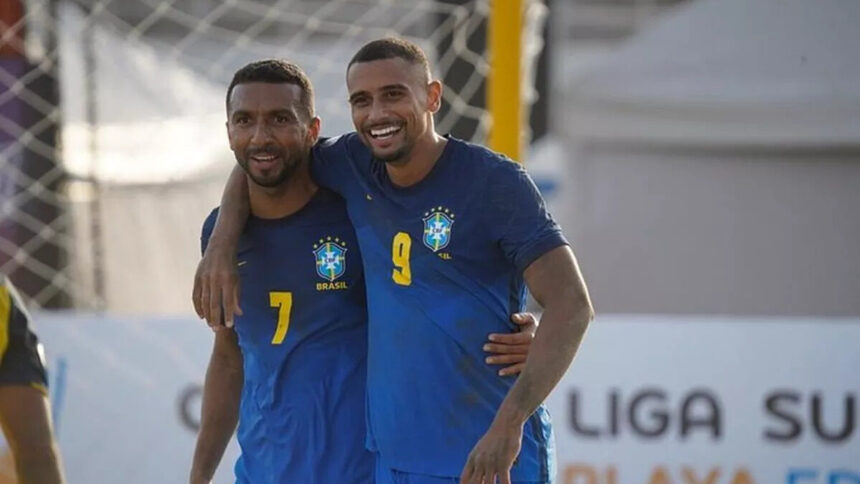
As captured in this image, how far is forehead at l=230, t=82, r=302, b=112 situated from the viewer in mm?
3330

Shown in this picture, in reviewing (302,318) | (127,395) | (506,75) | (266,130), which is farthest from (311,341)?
(127,395)

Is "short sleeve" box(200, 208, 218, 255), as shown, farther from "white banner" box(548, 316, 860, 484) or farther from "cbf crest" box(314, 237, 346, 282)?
"white banner" box(548, 316, 860, 484)

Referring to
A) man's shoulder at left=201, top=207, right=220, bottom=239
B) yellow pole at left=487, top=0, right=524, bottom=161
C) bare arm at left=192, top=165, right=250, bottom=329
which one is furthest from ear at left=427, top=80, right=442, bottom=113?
yellow pole at left=487, top=0, right=524, bottom=161

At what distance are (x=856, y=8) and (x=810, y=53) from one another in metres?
0.33

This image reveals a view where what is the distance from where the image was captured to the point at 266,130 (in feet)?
10.9

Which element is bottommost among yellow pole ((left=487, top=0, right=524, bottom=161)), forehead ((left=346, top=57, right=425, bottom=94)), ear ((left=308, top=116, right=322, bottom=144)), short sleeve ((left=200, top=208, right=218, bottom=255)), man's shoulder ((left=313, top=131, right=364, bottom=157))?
short sleeve ((left=200, top=208, right=218, bottom=255))

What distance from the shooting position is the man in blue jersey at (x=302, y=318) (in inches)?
134

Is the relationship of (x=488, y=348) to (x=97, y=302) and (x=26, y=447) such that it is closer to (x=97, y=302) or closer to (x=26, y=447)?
(x=26, y=447)

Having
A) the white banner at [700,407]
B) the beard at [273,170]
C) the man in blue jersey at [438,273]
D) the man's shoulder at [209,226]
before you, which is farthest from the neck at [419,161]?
the white banner at [700,407]

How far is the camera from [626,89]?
8258mm

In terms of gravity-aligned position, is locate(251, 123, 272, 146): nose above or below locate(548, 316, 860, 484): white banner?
above

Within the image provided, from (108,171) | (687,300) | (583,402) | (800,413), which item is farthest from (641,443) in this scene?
(108,171)

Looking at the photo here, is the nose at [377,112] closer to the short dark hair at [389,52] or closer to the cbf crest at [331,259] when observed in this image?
the short dark hair at [389,52]

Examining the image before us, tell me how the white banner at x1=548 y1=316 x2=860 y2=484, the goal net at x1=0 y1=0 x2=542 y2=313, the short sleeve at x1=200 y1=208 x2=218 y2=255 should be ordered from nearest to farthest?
the short sleeve at x1=200 y1=208 x2=218 y2=255
the white banner at x1=548 y1=316 x2=860 y2=484
the goal net at x1=0 y1=0 x2=542 y2=313
